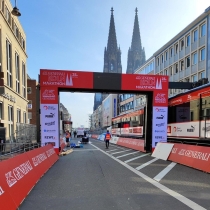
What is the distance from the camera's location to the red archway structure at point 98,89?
43.2ft

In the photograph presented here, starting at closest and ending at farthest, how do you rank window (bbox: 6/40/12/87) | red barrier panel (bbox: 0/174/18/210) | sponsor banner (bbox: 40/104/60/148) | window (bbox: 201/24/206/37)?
red barrier panel (bbox: 0/174/18/210) → sponsor banner (bbox: 40/104/60/148) → window (bbox: 6/40/12/87) → window (bbox: 201/24/206/37)

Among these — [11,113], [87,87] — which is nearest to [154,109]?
[87,87]

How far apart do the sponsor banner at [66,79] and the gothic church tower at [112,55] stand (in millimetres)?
158714

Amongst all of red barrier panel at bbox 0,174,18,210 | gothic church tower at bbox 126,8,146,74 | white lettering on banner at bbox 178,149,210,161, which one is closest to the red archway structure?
white lettering on banner at bbox 178,149,210,161

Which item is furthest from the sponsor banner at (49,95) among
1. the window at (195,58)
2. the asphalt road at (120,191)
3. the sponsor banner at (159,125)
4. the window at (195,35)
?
the window at (195,35)

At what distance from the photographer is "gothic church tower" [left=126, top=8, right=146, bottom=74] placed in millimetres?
164925

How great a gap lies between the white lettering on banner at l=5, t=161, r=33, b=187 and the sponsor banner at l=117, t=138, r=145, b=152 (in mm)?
10552

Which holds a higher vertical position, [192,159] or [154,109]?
[154,109]

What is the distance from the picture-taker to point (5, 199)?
4.00 m

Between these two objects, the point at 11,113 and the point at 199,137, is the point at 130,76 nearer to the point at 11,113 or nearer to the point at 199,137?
the point at 199,137

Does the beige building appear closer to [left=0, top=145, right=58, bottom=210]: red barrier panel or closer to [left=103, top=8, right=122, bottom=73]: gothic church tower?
[left=0, top=145, right=58, bottom=210]: red barrier panel

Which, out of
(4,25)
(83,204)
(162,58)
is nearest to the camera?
(83,204)

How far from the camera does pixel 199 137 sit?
11.6 meters

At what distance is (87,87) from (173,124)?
22.5ft
